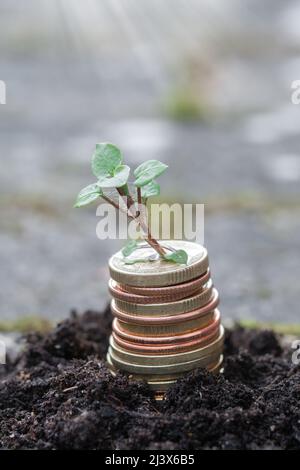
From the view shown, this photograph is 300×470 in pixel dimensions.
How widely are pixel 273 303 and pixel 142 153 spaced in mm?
3705

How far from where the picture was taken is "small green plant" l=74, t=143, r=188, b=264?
223 centimetres

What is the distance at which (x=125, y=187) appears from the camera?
90.0 inches

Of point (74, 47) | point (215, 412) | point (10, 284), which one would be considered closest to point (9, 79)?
point (74, 47)

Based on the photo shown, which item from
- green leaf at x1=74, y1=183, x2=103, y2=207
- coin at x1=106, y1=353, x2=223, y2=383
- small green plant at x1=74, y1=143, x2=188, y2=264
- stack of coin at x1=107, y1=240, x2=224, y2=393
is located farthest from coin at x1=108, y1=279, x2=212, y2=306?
green leaf at x1=74, y1=183, x2=103, y2=207

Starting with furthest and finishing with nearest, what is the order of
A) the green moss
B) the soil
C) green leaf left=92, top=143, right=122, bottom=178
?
1. the green moss
2. green leaf left=92, top=143, right=122, bottom=178
3. the soil

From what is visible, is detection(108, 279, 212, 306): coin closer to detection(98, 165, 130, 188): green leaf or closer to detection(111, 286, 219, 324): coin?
detection(111, 286, 219, 324): coin

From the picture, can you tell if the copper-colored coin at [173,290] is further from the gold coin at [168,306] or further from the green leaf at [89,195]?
the green leaf at [89,195]

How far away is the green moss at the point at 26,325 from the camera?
3.75m

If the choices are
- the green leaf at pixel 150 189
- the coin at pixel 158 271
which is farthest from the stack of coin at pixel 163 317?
the green leaf at pixel 150 189

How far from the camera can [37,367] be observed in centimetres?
271

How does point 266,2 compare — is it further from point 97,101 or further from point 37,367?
point 37,367

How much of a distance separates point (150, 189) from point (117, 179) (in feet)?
0.48

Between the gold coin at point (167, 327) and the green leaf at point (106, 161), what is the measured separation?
1.58 feet

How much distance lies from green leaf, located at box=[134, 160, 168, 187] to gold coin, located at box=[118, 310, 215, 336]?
1.47 ft
